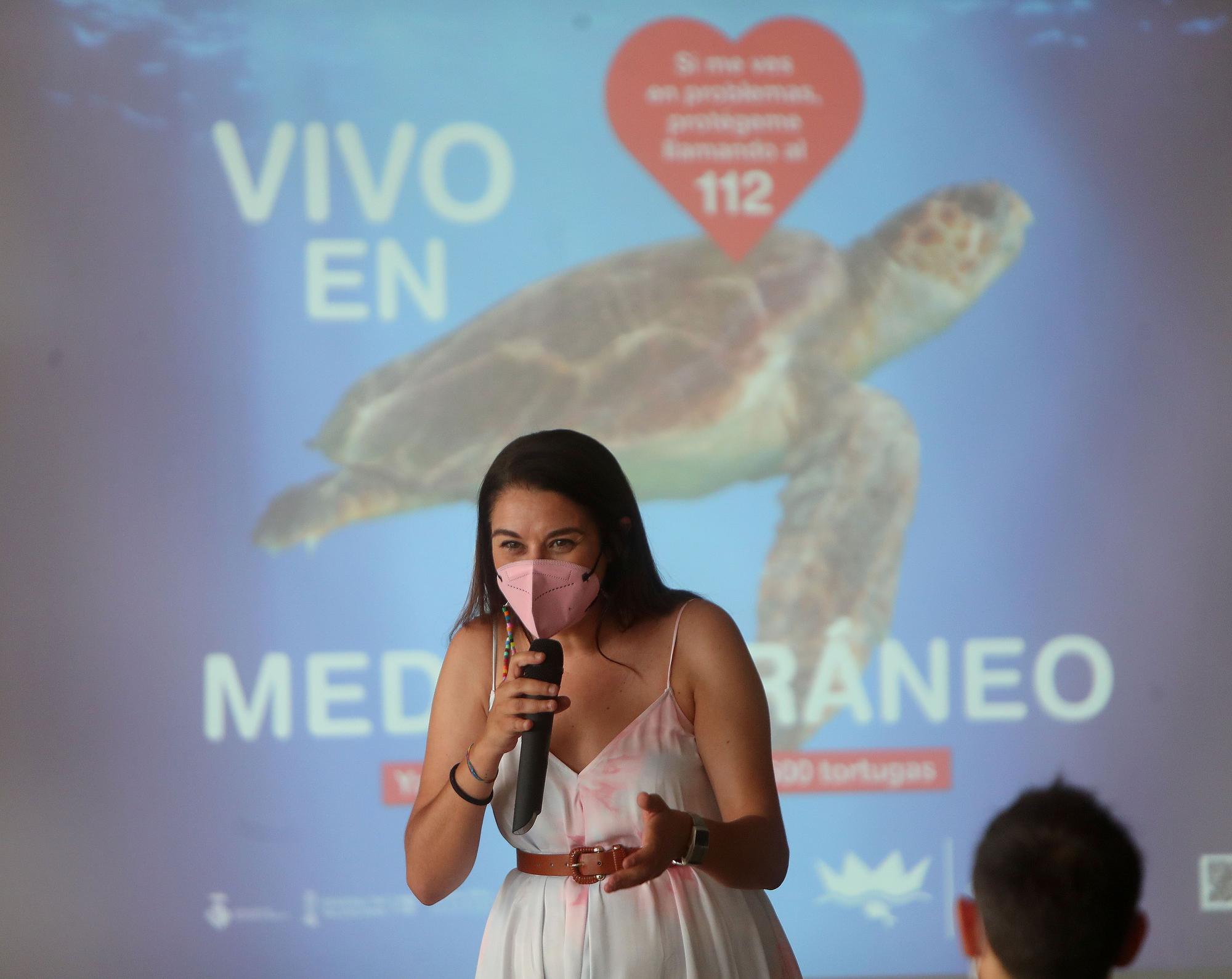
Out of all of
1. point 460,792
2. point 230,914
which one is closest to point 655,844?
point 460,792

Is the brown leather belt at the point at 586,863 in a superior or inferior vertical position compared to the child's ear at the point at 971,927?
superior

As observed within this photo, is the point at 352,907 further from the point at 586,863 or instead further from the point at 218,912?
the point at 586,863

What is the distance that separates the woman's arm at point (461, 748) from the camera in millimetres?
1601

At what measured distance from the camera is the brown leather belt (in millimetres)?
1687

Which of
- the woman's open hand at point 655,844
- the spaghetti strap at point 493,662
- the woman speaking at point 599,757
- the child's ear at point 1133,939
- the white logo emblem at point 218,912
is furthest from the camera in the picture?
the white logo emblem at point 218,912

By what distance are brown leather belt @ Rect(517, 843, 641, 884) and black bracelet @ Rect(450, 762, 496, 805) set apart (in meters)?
0.11

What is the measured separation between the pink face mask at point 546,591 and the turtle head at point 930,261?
6.90 feet

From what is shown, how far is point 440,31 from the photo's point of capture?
3.65m

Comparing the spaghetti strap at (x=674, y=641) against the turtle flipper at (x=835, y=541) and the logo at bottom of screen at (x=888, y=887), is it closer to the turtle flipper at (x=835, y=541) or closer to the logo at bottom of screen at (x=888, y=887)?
the turtle flipper at (x=835, y=541)

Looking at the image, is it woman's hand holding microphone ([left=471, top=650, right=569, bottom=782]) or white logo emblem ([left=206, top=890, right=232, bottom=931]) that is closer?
woman's hand holding microphone ([left=471, top=650, right=569, bottom=782])

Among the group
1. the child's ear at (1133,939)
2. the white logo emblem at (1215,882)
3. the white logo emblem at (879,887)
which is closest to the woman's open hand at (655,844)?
the child's ear at (1133,939)

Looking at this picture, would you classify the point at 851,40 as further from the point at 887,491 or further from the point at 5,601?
the point at 5,601

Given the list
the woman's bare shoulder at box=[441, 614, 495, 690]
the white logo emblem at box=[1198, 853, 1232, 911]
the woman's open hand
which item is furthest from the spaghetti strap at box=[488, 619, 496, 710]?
the white logo emblem at box=[1198, 853, 1232, 911]

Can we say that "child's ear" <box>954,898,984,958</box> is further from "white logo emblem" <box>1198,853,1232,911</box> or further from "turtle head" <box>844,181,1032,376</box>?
"white logo emblem" <box>1198,853,1232,911</box>
